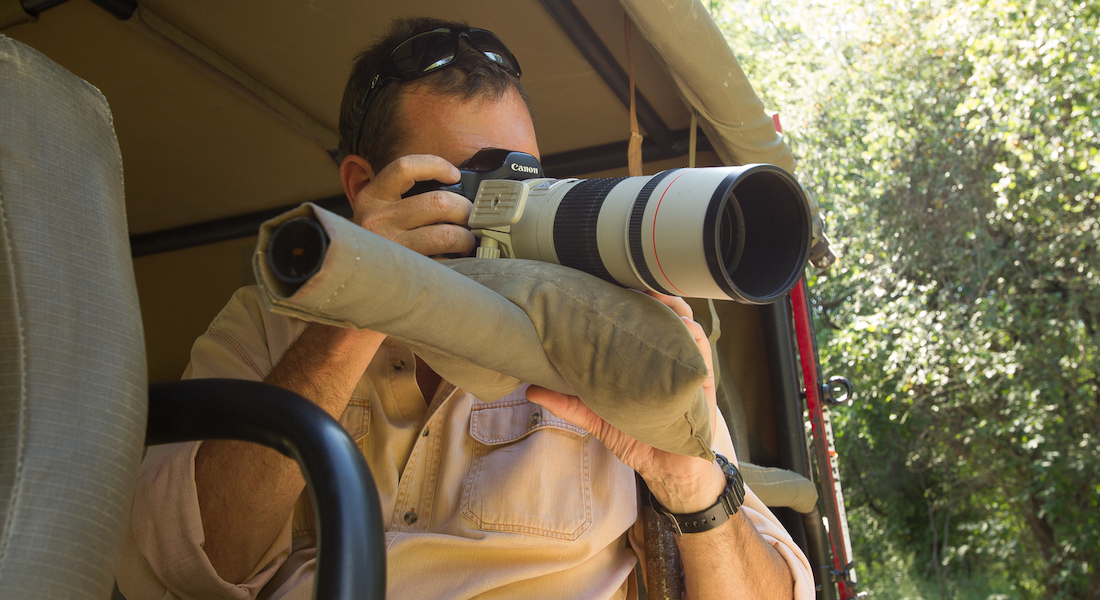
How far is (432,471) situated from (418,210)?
411 mm

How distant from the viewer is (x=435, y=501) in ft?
3.54

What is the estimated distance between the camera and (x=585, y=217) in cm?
77

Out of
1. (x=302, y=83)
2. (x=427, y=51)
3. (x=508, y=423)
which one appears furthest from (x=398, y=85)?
(x=508, y=423)

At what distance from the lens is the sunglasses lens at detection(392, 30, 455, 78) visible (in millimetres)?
1300

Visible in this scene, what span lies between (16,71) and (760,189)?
60 centimetres

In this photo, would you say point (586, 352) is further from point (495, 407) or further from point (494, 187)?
point (495, 407)

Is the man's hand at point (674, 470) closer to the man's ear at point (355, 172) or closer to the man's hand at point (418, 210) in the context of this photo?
the man's hand at point (418, 210)

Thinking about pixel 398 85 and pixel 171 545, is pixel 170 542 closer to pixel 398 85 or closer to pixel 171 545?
pixel 171 545

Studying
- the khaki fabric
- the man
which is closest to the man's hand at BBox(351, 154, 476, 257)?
the man

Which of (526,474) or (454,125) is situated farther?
(454,125)

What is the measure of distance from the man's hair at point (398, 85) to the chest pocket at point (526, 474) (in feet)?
1.53

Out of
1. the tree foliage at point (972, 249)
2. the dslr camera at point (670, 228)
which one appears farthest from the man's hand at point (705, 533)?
the tree foliage at point (972, 249)

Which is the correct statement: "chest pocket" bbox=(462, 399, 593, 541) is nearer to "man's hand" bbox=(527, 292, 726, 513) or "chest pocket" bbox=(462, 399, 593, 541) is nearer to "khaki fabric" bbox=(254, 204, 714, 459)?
"man's hand" bbox=(527, 292, 726, 513)

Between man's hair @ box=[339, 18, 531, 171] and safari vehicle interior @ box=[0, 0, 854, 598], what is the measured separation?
116 millimetres
